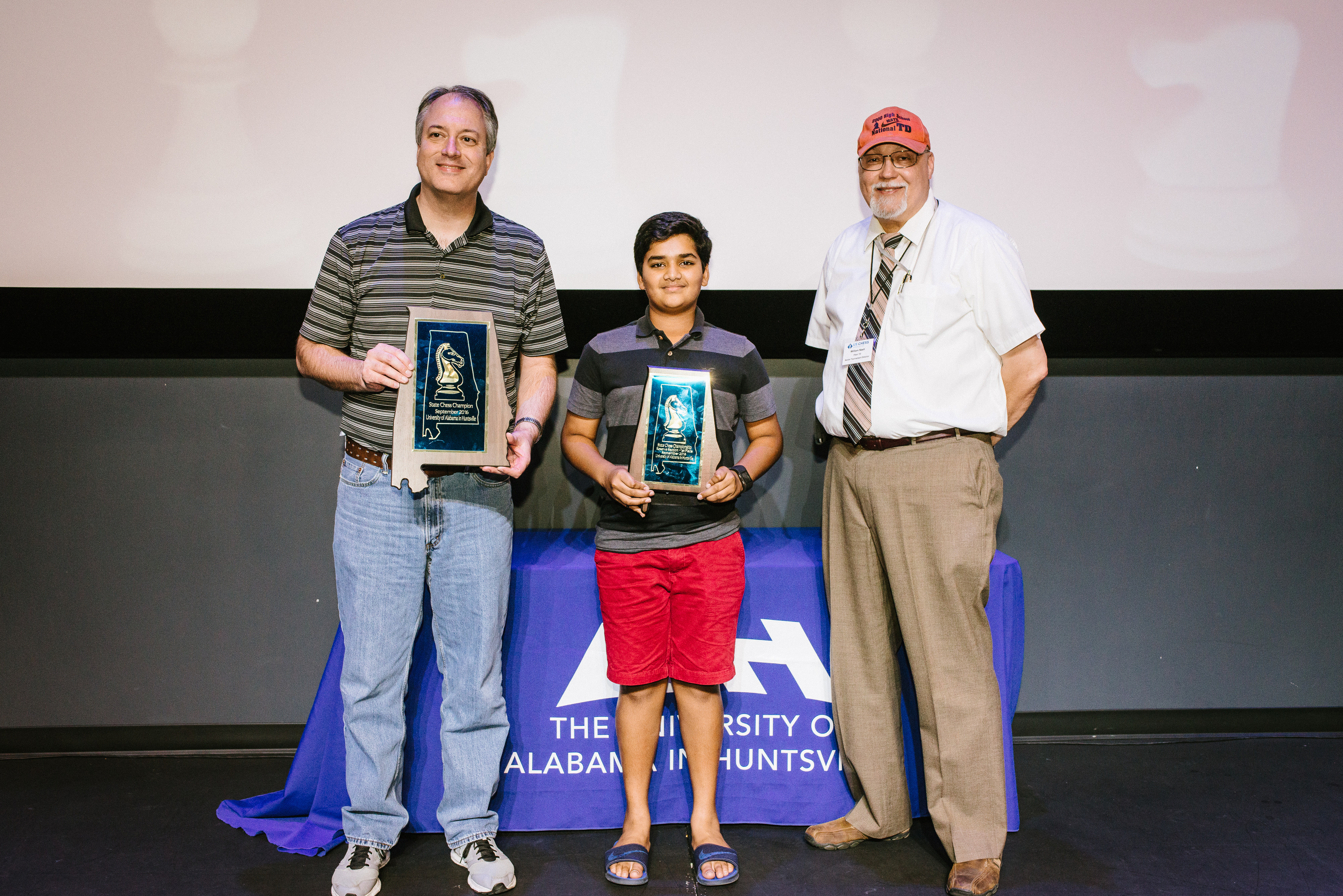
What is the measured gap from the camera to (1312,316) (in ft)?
9.27

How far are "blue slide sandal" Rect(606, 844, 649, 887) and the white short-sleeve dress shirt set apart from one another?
1.18m

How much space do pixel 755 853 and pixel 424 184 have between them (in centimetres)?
189

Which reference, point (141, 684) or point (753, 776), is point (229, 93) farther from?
point (753, 776)

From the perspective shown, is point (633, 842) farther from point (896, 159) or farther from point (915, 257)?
point (896, 159)

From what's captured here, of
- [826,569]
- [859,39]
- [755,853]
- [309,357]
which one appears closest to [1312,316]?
[859,39]

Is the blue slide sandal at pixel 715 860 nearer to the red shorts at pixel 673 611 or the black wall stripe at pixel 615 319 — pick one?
the red shorts at pixel 673 611

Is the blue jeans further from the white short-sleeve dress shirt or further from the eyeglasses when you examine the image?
the eyeglasses

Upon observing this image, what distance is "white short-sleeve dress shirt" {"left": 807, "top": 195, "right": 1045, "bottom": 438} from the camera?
2053 mm

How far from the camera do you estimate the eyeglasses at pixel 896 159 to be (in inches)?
83.7

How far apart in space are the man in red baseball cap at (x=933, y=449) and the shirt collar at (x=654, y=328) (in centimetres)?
36

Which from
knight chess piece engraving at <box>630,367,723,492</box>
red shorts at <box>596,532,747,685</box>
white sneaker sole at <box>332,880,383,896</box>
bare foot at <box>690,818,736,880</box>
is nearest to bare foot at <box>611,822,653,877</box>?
bare foot at <box>690,818,736,880</box>

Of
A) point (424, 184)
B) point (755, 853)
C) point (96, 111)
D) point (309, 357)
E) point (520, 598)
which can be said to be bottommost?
point (755, 853)

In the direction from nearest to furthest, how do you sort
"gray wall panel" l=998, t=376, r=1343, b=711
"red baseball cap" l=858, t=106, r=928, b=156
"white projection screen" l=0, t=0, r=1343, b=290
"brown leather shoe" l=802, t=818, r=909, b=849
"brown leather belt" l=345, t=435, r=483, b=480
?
1. "brown leather belt" l=345, t=435, r=483, b=480
2. "red baseball cap" l=858, t=106, r=928, b=156
3. "brown leather shoe" l=802, t=818, r=909, b=849
4. "white projection screen" l=0, t=0, r=1343, b=290
5. "gray wall panel" l=998, t=376, r=1343, b=711

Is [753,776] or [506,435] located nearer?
[506,435]
